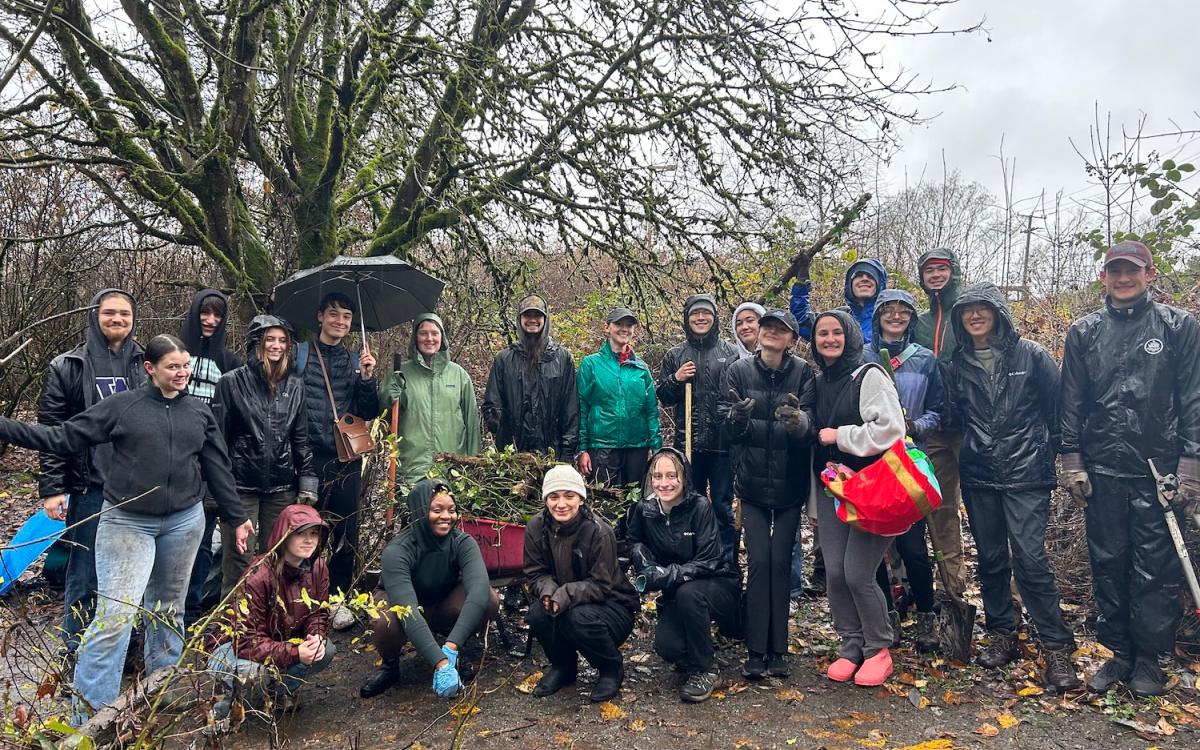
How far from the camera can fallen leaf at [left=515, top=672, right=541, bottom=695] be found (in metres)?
3.96

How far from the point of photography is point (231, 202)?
18.8 ft

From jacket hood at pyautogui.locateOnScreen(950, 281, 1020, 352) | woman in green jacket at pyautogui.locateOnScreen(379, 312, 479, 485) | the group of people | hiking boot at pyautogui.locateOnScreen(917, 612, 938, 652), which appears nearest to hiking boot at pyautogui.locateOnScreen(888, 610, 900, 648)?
the group of people

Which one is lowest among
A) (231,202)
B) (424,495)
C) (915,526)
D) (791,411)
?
(915,526)

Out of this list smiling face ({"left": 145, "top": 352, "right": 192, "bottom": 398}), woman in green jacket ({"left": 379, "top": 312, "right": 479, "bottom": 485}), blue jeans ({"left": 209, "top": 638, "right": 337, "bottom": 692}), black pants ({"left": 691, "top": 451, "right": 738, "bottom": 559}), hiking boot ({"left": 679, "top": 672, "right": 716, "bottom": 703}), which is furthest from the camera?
black pants ({"left": 691, "top": 451, "right": 738, "bottom": 559})

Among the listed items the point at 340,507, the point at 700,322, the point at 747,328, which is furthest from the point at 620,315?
the point at 340,507

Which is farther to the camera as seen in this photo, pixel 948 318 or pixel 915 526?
pixel 948 318

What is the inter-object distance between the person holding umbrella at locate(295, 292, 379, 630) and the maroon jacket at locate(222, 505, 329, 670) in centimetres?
76

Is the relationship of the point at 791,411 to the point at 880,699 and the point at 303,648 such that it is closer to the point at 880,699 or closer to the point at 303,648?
the point at 880,699

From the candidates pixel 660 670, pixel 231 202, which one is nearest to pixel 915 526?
pixel 660 670

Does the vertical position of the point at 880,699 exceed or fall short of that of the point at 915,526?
it falls short

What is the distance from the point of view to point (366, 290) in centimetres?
487

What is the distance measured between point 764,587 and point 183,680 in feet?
9.87

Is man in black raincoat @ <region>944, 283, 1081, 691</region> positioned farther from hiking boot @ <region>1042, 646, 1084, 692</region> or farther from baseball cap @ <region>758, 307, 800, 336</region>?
baseball cap @ <region>758, 307, 800, 336</region>

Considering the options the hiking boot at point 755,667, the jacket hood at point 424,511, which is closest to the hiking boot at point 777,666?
the hiking boot at point 755,667
